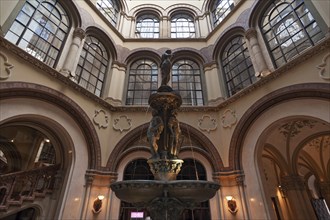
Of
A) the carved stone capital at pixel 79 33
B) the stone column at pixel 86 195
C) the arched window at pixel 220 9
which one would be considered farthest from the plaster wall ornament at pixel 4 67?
the arched window at pixel 220 9

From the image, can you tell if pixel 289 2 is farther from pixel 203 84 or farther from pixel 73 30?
pixel 73 30

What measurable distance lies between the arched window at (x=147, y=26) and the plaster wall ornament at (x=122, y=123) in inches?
234

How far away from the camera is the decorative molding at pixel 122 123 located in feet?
26.6

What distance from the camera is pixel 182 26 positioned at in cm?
1231

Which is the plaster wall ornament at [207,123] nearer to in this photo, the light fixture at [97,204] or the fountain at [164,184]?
the fountain at [164,184]

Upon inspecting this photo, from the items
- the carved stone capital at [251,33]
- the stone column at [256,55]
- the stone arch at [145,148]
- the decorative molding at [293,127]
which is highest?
the carved stone capital at [251,33]

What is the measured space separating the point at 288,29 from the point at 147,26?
26.2 feet

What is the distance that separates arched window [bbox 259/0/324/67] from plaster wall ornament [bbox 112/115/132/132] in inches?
249

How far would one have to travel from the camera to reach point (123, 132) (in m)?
8.07

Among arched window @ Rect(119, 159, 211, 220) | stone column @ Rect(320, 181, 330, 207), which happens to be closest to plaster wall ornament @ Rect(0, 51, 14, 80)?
→ arched window @ Rect(119, 159, 211, 220)

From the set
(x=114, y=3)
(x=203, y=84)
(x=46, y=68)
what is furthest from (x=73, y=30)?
(x=203, y=84)

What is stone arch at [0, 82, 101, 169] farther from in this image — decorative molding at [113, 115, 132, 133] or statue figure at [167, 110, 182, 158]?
statue figure at [167, 110, 182, 158]

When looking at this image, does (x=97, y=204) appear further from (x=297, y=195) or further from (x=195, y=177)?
(x=297, y=195)

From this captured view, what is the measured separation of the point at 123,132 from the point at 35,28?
504cm
